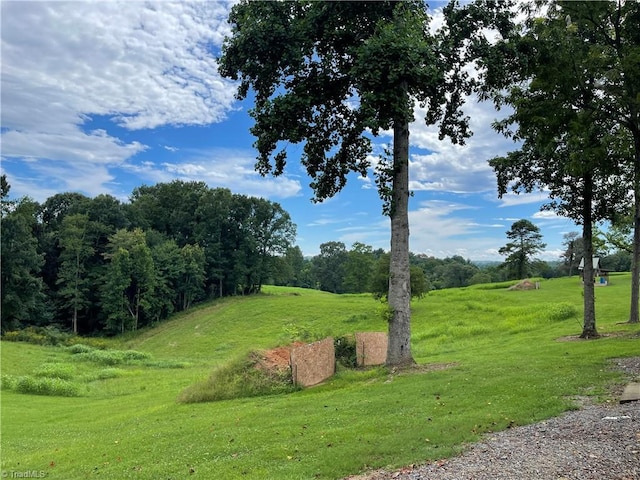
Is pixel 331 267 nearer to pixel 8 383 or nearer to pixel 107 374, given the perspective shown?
pixel 107 374

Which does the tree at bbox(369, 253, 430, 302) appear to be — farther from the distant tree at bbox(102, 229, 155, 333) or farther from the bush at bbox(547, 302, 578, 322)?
the distant tree at bbox(102, 229, 155, 333)

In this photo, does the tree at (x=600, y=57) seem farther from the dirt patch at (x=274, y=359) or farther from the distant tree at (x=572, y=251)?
the distant tree at (x=572, y=251)

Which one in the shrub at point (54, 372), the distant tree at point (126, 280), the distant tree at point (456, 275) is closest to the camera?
the shrub at point (54, 372)

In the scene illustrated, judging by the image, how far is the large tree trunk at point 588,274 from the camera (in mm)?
19031

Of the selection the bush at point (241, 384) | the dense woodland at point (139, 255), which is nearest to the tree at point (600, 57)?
the bush at point (241, 384)

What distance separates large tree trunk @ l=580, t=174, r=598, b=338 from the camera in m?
19.0

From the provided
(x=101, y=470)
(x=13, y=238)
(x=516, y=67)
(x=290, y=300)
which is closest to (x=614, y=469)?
(x=101, y=470)

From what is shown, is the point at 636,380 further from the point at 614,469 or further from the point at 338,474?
the point at 338,474

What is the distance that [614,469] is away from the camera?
5.49 m

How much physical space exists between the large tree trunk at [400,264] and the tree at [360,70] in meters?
0.03

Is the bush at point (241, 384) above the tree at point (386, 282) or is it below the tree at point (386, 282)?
below

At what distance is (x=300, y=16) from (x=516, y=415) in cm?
1269

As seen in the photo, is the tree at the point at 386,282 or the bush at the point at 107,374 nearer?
the bush at the point at 107,374

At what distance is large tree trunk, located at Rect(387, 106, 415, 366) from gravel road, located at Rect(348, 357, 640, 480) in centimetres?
702
